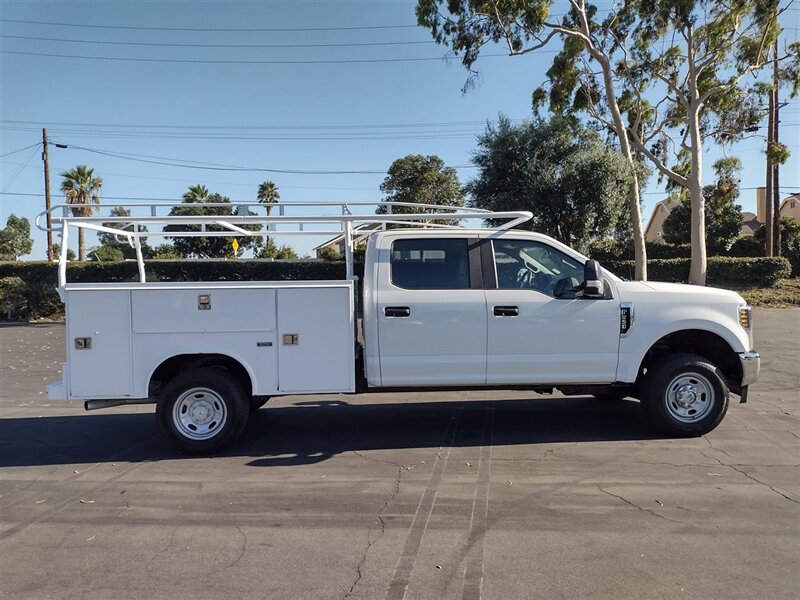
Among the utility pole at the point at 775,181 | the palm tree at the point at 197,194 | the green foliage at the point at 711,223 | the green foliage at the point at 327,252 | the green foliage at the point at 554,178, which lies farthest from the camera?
the palm tree at the point at 197,194

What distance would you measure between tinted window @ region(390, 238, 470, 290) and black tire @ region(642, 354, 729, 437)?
2.17 meters

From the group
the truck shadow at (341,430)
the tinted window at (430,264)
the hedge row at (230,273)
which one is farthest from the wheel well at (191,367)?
the hedge row at (230,273)

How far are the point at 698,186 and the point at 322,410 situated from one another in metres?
18.3

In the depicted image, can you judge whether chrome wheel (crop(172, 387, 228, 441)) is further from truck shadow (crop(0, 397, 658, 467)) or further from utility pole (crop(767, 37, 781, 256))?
utility pole (crop(767, 37, 781, 256))

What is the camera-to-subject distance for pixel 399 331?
18.7 ft

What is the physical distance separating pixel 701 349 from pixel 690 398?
0.72 m

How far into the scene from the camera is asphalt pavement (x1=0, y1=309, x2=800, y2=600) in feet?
11.2

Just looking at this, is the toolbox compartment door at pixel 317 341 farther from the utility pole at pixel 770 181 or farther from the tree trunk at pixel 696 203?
the utility pole at pixel 770 181

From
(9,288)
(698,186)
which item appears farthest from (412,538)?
(9,288)

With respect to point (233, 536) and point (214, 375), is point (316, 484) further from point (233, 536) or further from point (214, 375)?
point (214, 375)

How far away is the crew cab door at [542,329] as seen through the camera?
5.75 metres

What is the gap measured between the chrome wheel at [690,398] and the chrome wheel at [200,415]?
4463 mm

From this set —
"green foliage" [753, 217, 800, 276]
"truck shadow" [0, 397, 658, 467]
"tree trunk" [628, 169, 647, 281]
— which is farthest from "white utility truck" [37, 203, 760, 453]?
"green foliage" [753, 217, 800, 276]

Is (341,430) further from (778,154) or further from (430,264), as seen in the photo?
(778,154)
